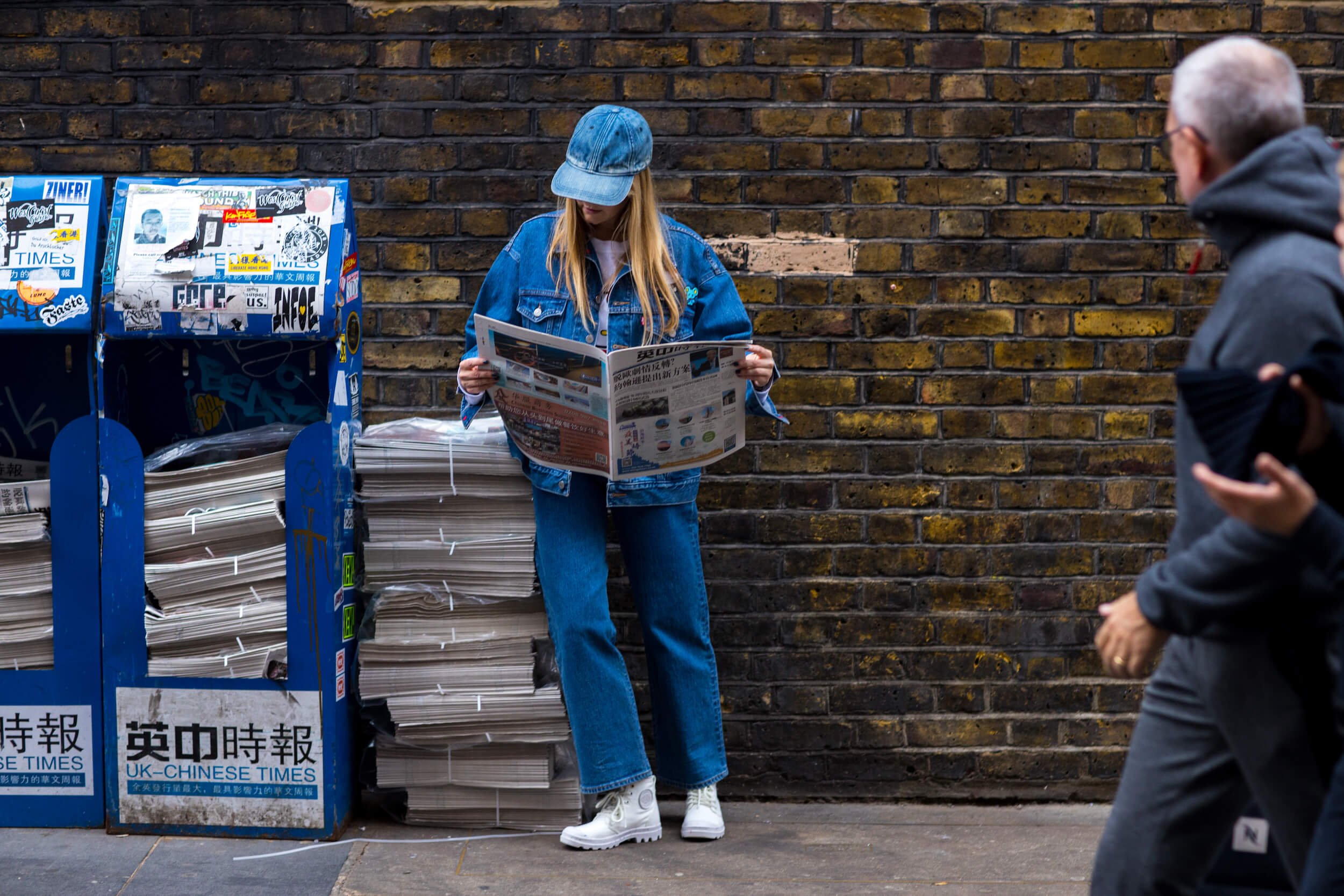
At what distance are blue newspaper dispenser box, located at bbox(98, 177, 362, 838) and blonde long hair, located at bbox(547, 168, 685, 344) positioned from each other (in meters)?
0.58

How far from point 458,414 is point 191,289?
0.92 metres

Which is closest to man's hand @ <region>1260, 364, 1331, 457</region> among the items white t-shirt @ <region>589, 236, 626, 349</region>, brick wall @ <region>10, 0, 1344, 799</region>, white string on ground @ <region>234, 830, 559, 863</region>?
white t-shirt @ <region>589, 236, 626, 349</region>

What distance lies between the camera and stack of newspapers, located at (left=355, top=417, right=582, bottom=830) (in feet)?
12.2

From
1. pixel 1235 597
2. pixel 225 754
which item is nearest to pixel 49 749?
pixel 225 754

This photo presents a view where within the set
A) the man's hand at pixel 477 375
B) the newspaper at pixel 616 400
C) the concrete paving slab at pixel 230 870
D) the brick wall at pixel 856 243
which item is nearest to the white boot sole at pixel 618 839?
the brick wall at pixel 856 243

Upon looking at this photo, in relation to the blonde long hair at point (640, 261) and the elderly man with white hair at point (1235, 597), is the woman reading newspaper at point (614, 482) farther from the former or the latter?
the elderly man with white hair at point (1235, 597)

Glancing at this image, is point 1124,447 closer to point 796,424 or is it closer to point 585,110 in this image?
point 796,424

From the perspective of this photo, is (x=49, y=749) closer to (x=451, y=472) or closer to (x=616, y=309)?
(x=451, y=472)

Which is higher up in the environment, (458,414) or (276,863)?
(458,414)

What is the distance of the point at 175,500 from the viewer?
362 centimetres

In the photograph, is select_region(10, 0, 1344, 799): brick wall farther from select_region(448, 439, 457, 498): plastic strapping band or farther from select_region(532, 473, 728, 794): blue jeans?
select_region(448, 439, 457, 498): plastic strapping band

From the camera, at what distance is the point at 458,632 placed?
12.3 ft

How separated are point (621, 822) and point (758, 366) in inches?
51.7

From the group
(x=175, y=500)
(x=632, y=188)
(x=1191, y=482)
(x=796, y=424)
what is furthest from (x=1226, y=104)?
(x=175, y=500)
